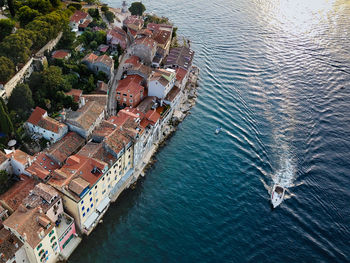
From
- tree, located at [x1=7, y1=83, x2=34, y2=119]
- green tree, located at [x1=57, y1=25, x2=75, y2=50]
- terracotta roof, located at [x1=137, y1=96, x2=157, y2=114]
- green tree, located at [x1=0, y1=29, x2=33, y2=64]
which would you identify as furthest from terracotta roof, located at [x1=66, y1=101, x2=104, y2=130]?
green tree, located at [x1=57, y1=25, x2=75, y2=50]

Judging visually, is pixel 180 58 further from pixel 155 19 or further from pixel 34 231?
pixel 34 231

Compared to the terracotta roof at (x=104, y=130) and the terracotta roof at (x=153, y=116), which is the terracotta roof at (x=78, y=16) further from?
the terracotta roof at (x=104, y=130)

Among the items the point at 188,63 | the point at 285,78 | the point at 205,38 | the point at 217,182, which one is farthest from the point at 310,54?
the point at 217,182

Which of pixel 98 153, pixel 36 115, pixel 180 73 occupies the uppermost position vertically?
pixel 180 73

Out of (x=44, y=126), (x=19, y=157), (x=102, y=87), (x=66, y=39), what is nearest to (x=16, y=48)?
(x=66, y=39)

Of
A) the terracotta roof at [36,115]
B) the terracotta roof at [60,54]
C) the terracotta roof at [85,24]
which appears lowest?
the terracotta roof at [36,115]

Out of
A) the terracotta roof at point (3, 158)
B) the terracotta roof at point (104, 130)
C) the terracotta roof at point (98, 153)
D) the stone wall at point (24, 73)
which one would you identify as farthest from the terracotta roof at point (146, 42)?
the terracotta roof at point (3, 158)
